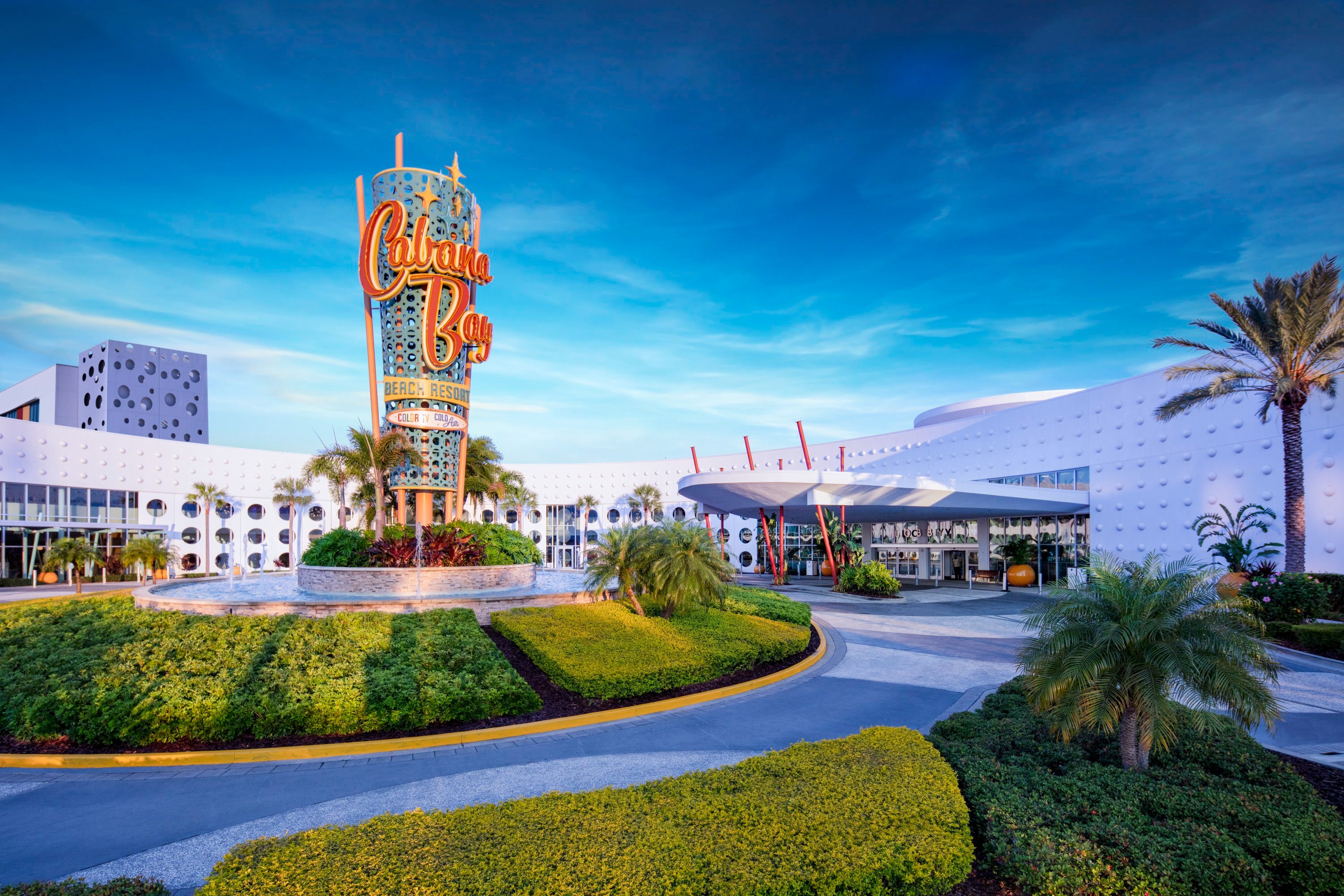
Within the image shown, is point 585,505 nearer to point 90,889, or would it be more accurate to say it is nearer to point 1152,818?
point 1152,818

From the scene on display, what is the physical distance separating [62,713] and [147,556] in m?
32.5

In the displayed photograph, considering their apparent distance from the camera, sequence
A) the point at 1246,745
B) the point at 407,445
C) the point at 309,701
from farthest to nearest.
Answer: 1. the point at 407,445
2. the point at 309,701
3. the point at 1246,745

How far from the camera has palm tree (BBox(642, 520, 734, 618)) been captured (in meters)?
15.9

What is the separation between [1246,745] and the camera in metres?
7.70

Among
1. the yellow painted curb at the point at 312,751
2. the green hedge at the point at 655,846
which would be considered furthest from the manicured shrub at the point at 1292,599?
the green hedge at the point at 655,846

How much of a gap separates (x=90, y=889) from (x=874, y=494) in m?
30.7

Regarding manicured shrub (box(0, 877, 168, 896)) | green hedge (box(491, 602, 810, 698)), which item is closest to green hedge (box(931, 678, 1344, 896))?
green hedge (box(491, 602, 810, 698))

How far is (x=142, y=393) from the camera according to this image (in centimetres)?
7388

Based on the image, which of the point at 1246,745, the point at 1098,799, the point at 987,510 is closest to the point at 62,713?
the point at 1098,799

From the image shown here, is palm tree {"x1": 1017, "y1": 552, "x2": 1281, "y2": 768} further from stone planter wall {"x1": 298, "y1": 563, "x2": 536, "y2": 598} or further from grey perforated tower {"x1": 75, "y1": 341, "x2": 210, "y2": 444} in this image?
grey perforated tower {"x1": 75, "y1": 341, "x2": 210, "y2": 444}

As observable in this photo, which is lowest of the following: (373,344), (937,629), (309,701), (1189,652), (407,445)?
(937,629)

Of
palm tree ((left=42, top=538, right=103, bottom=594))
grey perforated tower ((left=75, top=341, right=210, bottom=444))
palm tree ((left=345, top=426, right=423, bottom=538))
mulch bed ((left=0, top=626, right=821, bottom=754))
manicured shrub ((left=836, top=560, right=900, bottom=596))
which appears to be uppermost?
grey perforated tower ((left=75, top=341, right=210, bottom=444))

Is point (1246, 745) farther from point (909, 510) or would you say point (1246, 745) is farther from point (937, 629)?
point (909, 510)

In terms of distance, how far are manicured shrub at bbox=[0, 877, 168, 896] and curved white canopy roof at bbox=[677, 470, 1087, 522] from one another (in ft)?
86.0
